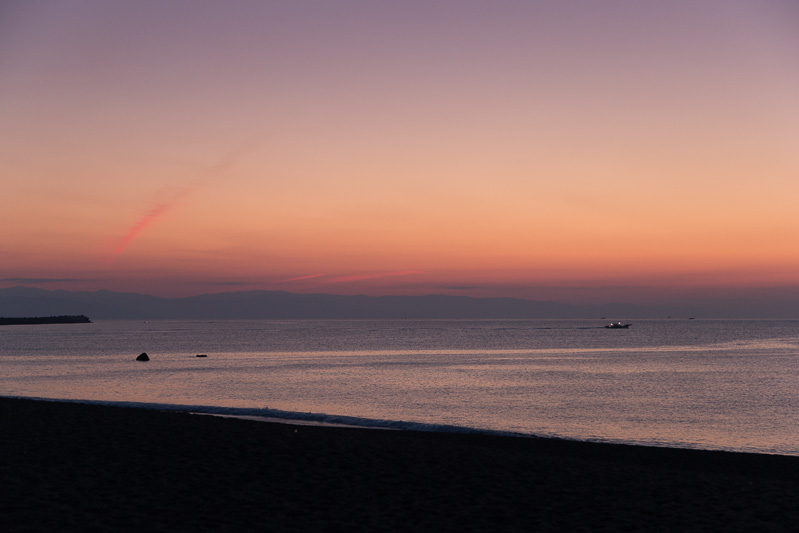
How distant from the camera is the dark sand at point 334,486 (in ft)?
36.2

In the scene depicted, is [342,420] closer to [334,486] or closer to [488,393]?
[334,486]

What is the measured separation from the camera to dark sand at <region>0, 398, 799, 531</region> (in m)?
11.0

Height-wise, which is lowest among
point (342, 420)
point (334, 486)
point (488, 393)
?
point (488, 393)

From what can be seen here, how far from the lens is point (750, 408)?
→ 38.5 m

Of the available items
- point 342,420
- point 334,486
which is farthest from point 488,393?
point 334,486

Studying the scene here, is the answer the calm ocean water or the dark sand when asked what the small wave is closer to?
the calm ocean water

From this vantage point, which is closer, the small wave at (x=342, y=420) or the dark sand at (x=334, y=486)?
the dark sand at (x=334, y=486)

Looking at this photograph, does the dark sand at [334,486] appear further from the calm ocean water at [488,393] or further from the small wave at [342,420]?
the calm ocean water at [488,393]

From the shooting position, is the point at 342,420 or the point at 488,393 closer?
the point at 342,420

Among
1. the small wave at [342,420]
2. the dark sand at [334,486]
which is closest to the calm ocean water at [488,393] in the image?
the small wave at [342,420]

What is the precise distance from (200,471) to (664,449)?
16.8 metres

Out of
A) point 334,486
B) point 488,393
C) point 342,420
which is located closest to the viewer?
point 334,486

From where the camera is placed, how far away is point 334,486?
13.6 m

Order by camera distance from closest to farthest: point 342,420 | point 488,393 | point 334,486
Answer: point 334,486 < point 342,420 < point 488,393
